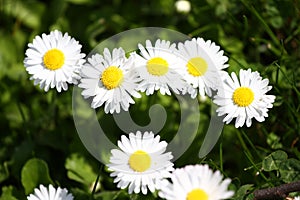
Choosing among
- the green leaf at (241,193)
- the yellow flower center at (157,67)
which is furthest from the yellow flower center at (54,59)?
the green leaf at (241,193)

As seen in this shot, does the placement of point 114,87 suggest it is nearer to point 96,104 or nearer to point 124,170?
point 96,104

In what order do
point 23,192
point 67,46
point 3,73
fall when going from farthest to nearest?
point 3,73, point 23,192, point 67,46

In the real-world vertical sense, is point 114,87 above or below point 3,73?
below

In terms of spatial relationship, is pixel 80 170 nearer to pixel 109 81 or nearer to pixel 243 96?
pixel 109 81

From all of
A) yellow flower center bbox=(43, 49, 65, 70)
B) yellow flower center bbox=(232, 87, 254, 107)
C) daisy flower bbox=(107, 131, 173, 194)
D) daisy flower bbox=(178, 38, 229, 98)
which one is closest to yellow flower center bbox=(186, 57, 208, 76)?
daisy flower bbox=(178, 38, 229, 98)

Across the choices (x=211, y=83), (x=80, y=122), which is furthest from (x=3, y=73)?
(x=211, y=83)

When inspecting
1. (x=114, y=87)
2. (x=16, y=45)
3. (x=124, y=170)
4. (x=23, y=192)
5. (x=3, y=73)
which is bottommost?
(x=124, y=170)

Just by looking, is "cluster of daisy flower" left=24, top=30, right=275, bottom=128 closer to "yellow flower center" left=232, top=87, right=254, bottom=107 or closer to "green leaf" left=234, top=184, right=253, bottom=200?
"yellow flower center" left=232, top=87, right=254, bottom=107
